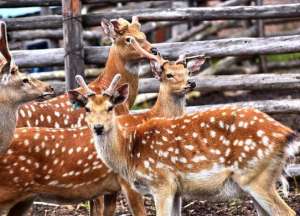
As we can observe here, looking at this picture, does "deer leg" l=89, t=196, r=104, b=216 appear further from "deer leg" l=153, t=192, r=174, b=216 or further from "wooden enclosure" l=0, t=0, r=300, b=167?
"wooden enclosure" l=0, t=0, r=300, b=167

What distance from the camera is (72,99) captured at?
636cm

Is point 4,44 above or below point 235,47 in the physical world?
above

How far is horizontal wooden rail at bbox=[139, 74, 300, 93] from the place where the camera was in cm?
848

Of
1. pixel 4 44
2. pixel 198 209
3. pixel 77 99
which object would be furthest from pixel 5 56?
pixel 198 209

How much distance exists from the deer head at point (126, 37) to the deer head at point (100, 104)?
132 cm

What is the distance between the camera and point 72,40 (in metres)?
8.55

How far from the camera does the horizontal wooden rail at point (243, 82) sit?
848 cm

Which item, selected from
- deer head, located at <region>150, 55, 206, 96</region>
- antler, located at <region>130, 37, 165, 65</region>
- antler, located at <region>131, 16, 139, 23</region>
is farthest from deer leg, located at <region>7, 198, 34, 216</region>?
antler, located at <region>131, 16, 139, 23</region>

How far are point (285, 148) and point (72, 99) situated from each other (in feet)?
5.28

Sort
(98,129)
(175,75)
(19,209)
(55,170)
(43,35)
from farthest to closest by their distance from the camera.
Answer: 1. (43,35)
2. (175,75)
3. (19,209)
4. (55,170)
5. (98,129)

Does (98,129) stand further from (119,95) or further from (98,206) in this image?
(98,206)

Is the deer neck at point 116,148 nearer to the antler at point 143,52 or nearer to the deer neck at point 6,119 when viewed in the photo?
the deer neck at point 6,119

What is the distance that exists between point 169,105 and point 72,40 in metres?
1.79

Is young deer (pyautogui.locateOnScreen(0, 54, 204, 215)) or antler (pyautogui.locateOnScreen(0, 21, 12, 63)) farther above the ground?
antler (pyautogui.locateOnScreen(0, 21, 12, 63))
